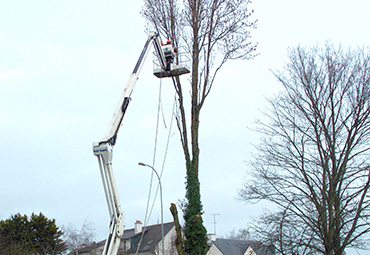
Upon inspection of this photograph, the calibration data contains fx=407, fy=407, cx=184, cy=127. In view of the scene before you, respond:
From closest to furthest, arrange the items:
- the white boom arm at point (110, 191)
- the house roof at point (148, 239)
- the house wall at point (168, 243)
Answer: the white boom arm at point (110, 191)
the house wall at point (168, 243)
the house roof at point (148, 239)

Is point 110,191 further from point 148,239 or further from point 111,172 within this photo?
point 148,239

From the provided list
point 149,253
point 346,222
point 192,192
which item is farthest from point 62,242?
point 346,222

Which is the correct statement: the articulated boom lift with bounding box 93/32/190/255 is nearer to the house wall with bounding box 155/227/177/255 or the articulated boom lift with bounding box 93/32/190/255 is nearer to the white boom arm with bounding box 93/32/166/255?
the white boom arm with bounding box 93/32/166/255

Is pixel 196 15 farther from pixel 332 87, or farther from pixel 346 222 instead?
pixel 346 222

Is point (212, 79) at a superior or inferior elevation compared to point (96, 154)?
superior

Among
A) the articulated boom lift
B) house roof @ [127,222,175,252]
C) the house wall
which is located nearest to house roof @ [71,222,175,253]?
Answer: house roof @ [127,222,175,252]

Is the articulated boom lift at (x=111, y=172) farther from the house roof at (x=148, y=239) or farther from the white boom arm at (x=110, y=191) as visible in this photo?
the house roof at (x=148, y=239)

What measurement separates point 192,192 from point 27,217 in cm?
2899

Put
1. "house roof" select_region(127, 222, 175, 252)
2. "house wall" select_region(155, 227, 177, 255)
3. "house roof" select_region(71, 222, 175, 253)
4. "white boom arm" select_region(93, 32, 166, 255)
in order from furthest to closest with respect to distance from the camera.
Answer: "house roof" select_region(127, 222, 175, 252) < "house roof" select_region(71, 222, 175, 253) < "house wall" select_region(155, 227, 177, 255) < "white boom arm" select_region(93, 32, 166, 255)

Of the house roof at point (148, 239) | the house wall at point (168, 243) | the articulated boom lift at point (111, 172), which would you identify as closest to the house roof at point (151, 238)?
the house roof at point (148, 239)

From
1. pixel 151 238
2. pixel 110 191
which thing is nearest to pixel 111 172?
pixel 110 191

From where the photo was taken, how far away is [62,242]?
126 feet

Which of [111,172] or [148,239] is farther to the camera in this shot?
[148,239]

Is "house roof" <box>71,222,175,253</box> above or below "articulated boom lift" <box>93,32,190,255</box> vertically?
above
